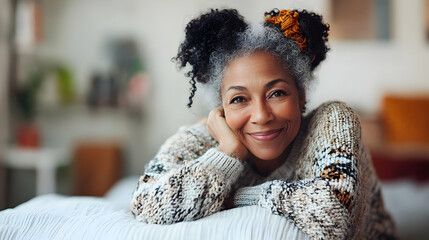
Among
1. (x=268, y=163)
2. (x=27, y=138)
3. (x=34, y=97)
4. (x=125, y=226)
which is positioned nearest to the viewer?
(x=125, y=226)

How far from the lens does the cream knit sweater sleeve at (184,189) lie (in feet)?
2.82

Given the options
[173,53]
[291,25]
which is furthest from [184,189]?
[173,53]

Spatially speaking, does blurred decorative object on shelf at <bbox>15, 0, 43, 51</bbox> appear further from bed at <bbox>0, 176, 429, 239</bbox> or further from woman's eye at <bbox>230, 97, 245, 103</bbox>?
woman's eye at <bbox>230, 97, 245, 103</bbox>

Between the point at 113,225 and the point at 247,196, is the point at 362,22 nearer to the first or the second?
the point at 247,196

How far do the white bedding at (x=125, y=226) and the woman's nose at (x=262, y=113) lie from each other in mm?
203

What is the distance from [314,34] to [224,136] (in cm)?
34

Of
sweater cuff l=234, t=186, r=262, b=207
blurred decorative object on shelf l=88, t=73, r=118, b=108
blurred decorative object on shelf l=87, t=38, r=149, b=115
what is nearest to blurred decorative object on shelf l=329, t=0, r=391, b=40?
blurred decorative object on shelf l=87, t=38, r=149, b=115

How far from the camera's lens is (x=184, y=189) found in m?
0.87

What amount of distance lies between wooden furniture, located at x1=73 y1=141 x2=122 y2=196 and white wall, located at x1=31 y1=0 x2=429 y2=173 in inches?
11.3

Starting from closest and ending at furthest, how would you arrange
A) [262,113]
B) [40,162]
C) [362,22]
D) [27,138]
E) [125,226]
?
1. [125,226]
2. [262,113]
3. [40,162]
4. [27,138]
5. [362,22]

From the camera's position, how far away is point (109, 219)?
2.87 feet

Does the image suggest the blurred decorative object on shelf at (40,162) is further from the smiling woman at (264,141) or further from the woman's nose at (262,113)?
the woman's nose at (262,113)

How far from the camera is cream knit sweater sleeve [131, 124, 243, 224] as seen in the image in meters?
0.86

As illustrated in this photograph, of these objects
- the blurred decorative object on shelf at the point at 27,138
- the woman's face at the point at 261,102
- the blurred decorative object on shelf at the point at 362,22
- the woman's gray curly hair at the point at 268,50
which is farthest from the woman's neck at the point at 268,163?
the blurred decorative object on shelf at the point at 362,22
